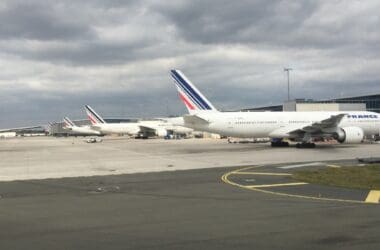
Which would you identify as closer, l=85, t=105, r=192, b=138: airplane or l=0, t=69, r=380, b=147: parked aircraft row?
l=0, t=69, r=380, b=147: parked aircraft row

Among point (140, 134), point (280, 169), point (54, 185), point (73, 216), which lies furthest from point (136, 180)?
point (140, 134)

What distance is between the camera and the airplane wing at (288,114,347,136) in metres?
45.8

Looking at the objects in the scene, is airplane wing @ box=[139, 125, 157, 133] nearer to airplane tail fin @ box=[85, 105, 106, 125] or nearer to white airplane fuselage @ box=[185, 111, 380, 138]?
airplane tail fin @ box=[85, 105, 106, 125]

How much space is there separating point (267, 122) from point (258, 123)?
984 mm

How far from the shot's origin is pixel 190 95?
5103 cm

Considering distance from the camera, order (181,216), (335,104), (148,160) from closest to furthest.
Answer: (181,216), (148,160), (335,104)

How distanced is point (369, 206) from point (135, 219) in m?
6.31

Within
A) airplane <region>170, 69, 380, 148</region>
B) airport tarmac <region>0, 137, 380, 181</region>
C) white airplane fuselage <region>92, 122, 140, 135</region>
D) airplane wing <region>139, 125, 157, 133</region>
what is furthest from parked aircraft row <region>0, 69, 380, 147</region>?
white airplane fuselage <region>92, 122, 140, 135</region>

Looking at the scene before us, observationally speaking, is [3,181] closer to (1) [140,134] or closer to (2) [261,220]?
(2) [261,220]

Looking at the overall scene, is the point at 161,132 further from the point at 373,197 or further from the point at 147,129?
the point at 373,197

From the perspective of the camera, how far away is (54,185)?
20.8 metres

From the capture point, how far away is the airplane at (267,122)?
47.7 meters

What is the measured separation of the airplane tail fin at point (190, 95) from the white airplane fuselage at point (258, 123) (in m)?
0.83

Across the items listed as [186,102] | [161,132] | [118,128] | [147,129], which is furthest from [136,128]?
[186,102]
